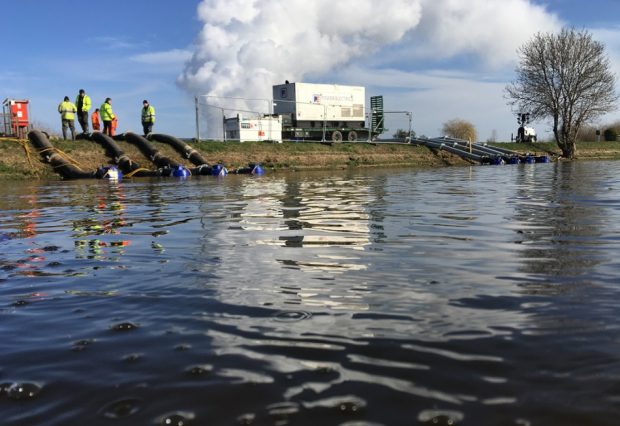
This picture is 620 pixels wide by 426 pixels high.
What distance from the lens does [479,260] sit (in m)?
4.82

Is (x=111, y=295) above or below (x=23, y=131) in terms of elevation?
below

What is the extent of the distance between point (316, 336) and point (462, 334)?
32.5 inches

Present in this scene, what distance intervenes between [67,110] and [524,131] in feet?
142

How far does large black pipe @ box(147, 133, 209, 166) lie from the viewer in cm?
2467

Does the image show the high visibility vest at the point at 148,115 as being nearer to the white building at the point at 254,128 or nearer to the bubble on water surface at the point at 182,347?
the white building at the point at 254,128

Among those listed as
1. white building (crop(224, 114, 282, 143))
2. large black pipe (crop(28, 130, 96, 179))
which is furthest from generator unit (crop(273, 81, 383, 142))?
large black pipe (crop(28, 130, 96, 179))

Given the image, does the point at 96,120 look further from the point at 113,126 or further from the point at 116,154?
the point at 116,154

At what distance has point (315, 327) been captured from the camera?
3.11 meters

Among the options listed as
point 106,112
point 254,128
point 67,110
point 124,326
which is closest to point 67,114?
point 67,110

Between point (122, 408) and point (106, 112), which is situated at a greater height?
point (106, 112)

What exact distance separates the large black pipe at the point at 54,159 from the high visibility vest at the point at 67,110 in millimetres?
1316

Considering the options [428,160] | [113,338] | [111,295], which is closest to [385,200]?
[111,295]

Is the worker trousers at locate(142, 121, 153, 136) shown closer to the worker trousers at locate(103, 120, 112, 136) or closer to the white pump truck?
the worker trousers at locate(103, 120, 112, 136)

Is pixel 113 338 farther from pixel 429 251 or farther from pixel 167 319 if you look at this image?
pixel 429 251
